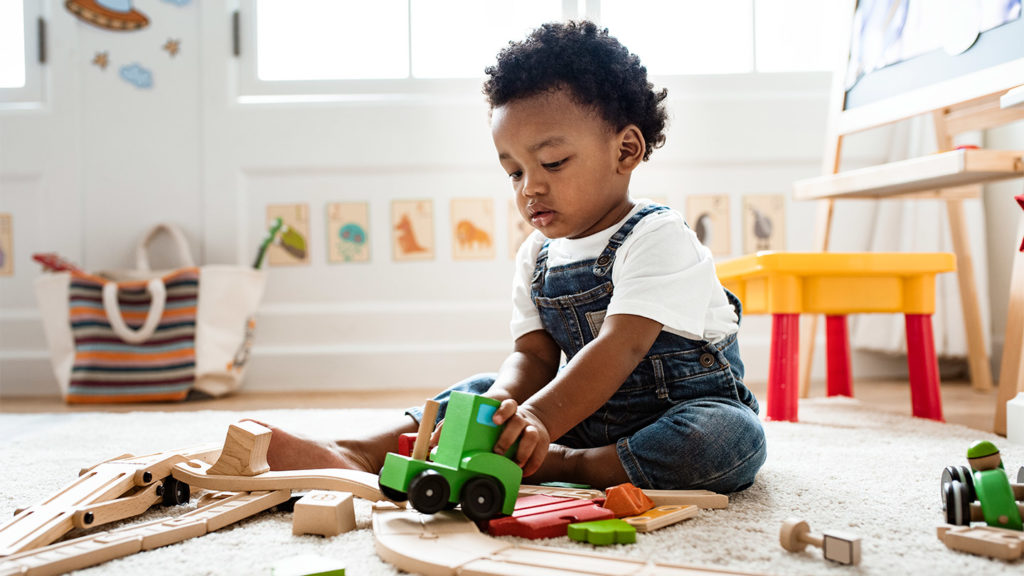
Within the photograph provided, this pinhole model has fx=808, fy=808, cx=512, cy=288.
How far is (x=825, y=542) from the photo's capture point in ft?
1.78

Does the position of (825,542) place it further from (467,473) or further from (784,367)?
(784,367)

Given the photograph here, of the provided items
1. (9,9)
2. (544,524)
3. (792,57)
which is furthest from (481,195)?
(544,524)

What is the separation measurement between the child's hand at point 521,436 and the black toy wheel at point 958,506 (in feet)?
1.05

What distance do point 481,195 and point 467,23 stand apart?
47cm

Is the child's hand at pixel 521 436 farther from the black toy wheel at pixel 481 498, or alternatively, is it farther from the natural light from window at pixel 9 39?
the natural light from window at pixel 9 39

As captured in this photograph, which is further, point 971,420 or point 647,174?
point 647,174

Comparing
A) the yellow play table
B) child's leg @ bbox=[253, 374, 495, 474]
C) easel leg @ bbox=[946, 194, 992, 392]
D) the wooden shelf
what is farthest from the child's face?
easel leg @ bbox=[946, 194, 992, 392]

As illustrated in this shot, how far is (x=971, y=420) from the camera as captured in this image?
1.34 m

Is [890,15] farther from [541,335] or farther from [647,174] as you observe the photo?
[541,335]

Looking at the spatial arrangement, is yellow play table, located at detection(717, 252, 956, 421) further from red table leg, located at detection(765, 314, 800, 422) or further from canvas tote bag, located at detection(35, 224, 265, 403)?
canvas tote bag, located at detection(35, 224, 265, 403)

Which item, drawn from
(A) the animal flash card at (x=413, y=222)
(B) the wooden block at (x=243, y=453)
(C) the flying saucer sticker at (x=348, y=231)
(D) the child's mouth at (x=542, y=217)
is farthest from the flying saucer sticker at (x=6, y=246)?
(D) the child's mouth at (x=542, y=217)

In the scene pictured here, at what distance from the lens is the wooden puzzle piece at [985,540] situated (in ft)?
1.78

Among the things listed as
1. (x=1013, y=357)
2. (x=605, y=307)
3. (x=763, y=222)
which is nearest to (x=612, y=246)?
(x=605, y=307)

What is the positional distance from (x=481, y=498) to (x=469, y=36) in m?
1.71
